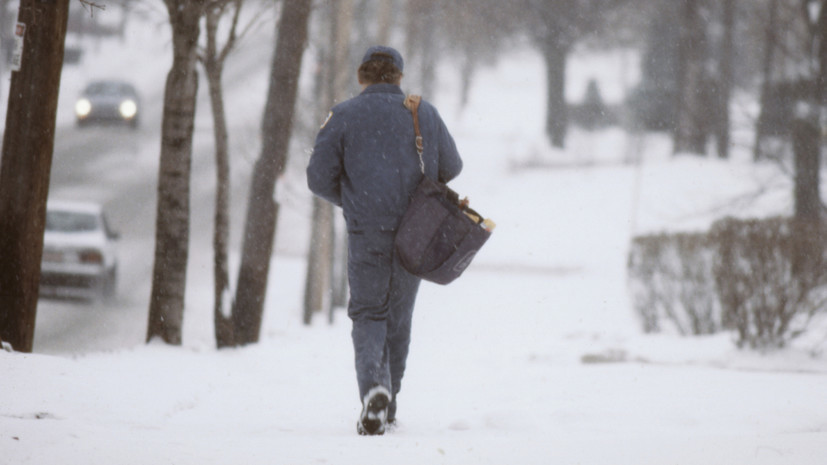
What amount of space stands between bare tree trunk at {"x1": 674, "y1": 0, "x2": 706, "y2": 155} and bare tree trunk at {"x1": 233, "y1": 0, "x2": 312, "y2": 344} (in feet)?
83.7

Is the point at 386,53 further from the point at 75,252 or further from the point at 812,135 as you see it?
the point at 812,135

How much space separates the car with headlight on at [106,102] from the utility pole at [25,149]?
26581mm

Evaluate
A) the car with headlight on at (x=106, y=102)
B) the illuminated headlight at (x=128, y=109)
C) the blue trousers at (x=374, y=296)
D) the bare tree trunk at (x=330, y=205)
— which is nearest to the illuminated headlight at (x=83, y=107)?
the car with headlight on at (x=106, y=102)

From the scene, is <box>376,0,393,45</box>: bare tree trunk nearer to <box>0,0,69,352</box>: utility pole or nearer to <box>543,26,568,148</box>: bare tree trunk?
<box>0,0,69,352</box>: utility pole

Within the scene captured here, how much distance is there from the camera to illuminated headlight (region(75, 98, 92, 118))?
35688 mm

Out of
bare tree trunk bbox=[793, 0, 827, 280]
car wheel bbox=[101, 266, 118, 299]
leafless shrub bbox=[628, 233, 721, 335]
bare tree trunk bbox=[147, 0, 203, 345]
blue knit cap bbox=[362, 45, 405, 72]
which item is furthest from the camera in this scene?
bare tree trunk bbox=[793, 0, 827, 280]

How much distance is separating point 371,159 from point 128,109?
28.4m

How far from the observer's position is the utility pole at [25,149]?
24.1ft

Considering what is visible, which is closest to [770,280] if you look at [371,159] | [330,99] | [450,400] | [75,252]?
[450,400]

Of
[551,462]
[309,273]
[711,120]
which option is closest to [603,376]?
[551,462]

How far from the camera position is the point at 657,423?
6270 mm

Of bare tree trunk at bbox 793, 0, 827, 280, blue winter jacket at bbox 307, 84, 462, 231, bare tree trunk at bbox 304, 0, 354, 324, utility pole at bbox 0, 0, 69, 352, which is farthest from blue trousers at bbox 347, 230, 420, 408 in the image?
bare tree trunk at bbox 793, 0, 827, 280

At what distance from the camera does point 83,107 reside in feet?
118

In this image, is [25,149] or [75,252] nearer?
[25,149]
